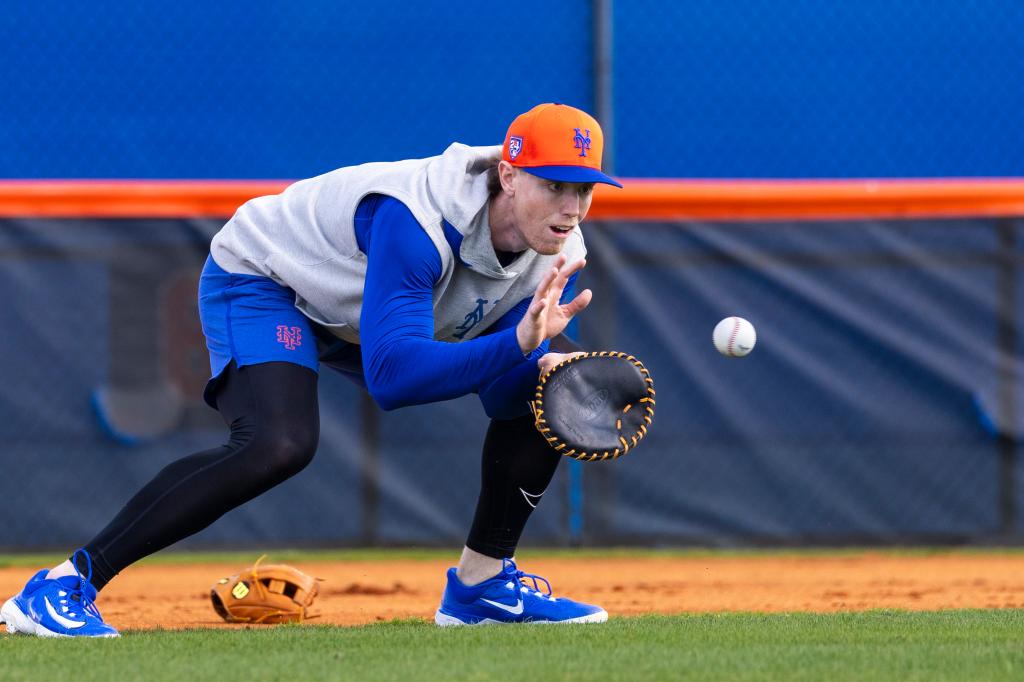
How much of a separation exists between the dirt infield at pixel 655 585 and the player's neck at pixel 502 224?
3.98 feet

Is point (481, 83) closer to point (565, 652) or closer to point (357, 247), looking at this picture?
point (357, 247)

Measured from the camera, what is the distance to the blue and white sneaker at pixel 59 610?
3.35 m

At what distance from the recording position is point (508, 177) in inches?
135

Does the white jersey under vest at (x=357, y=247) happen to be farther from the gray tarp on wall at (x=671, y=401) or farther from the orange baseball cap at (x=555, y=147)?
the gray tarp on wall at (x=671, y=401)

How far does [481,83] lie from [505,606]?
4.27 m

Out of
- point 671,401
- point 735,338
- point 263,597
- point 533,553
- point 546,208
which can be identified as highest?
point 546,208

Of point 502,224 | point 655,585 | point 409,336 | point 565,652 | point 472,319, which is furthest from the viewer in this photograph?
point 655,585

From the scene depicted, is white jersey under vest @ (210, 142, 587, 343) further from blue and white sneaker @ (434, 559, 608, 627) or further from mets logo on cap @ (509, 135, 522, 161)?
blue and white sneaker @ (434, 559, 608, 627)

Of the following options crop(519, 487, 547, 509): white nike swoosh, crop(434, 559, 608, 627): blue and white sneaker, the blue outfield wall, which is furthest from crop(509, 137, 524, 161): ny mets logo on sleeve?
the blue outfield wall

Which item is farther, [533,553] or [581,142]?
[533,553]

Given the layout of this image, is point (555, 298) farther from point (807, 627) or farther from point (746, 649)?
point (807, 627)

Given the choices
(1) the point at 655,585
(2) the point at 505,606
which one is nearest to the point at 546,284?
(2) the point at 505,606

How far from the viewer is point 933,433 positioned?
657 centimetres

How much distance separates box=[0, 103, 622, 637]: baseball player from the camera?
327 cm
